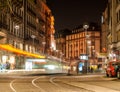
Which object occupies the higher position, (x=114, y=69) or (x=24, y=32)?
(x=24, y=32)

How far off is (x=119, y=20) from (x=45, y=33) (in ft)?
292

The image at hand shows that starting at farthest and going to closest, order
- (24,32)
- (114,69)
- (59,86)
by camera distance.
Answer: (24,32), (114,69), (59,86)

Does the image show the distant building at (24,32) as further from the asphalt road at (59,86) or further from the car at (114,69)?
the asphalt road at (59,86)

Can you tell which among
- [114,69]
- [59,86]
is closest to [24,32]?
[114,69]

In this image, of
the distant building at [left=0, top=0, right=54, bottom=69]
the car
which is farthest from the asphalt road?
the distant building at [left=0, top=0, right=54, bottom=69]

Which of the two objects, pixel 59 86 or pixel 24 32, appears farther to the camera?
pixel 24 32

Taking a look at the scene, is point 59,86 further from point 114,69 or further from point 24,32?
point 24,32

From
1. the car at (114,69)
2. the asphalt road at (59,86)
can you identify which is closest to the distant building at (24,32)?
the car at (114,69)

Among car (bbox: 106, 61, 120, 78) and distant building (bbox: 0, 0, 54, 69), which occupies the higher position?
distant building (bbox: 0, 0, 54, 69)

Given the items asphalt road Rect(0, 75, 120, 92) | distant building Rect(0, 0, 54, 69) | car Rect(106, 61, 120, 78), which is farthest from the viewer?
distant building Rect(0, 0, 54, 69)

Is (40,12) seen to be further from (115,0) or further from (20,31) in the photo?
(115,0)

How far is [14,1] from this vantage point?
58.0 feet

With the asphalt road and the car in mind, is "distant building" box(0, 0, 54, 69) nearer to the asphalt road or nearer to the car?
the car

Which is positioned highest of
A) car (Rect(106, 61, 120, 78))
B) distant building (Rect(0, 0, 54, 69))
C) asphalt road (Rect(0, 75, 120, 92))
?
distant building (Rect(0, 0, 54, 69))
